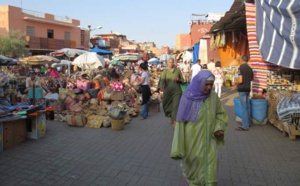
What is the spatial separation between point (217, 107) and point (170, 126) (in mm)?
4498

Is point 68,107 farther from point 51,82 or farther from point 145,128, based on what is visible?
point 51,82

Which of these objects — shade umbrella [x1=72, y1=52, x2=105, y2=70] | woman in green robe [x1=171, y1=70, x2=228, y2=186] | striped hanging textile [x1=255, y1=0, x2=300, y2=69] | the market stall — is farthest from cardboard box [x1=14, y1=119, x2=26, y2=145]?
shade umbrella [x1=72, y1=52, x2=105, y2=70]

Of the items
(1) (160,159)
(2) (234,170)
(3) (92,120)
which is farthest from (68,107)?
(2) (234,170)

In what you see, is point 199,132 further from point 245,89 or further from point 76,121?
point 76,121

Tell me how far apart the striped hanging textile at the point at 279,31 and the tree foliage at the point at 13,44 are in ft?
106

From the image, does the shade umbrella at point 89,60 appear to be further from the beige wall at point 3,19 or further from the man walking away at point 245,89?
the beige wall at point 3,19

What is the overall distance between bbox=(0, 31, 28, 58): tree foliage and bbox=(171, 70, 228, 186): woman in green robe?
3443 centimetres

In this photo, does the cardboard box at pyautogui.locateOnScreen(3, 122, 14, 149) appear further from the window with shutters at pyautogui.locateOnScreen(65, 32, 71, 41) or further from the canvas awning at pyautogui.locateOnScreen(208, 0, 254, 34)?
the window with shutters at pyautogui.locateOnScreen(65, 32, 71, 41)

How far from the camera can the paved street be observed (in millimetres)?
3934

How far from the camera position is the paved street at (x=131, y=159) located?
3934mm

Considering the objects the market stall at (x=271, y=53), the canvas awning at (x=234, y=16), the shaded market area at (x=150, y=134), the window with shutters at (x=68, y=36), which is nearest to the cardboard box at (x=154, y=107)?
the shaded market area at (x=150, y=134)

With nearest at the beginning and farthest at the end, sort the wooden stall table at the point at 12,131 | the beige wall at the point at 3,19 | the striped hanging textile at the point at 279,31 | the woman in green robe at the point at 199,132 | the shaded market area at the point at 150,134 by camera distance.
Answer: the woman in green robe at the point at 199,132, the shaded market area at the point at 150,134, the wooden stall table at the point at 12,131, the striped hanging textile at the point at 279,31, the beige wall at the point at 3,19

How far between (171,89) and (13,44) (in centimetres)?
3138

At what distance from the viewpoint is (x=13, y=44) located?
107ft
